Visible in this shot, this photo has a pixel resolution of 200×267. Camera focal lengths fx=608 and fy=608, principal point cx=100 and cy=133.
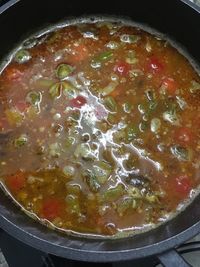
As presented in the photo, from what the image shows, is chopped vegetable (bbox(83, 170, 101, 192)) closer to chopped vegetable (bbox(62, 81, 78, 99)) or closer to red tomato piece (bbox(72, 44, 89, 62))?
chopped vegetable (bbox(62, 81, 78, 99))

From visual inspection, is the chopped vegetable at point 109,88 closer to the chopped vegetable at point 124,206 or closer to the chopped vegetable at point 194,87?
the chopped vegetable at point 194,87

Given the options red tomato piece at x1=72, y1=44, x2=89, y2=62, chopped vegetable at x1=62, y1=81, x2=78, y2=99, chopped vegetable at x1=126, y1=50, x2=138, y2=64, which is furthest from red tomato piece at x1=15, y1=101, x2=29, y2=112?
chopped vegetable at x1=126, y1=50, x2=138, y2=64

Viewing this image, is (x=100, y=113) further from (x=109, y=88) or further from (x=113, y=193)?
(x=113, y=193)

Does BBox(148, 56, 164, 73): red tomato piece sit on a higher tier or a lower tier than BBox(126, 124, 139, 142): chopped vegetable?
higher

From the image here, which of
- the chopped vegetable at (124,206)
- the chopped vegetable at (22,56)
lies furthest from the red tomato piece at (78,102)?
the chopped vegetable at (124,206)

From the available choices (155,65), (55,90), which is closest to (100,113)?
(55,90)
